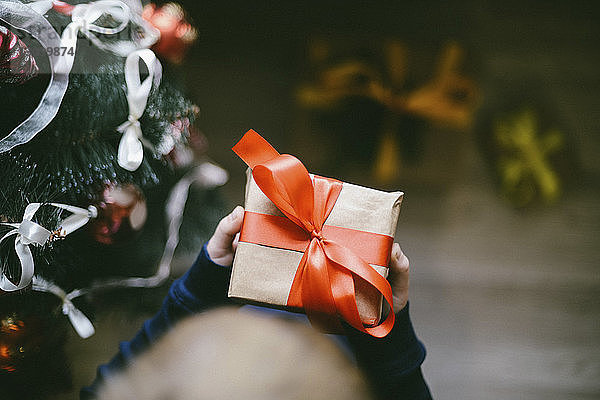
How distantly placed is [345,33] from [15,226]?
755mm

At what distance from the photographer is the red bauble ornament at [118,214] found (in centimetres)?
66

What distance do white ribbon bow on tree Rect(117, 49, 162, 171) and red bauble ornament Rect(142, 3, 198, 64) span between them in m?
0.11

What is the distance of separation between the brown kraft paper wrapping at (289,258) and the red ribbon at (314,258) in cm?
1

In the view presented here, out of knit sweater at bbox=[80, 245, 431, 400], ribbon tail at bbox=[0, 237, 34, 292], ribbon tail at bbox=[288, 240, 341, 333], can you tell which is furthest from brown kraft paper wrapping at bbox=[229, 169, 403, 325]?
ribbon tail at bbox=[0, 237, 34, 292]

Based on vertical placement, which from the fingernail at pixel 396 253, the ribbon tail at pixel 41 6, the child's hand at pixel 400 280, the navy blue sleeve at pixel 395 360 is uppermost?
the ribbon tail at pixel 41 6

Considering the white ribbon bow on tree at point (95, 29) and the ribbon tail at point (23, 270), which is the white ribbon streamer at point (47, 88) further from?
the ribbon tail at point (23, 270)

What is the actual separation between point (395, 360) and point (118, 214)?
47 centimetres

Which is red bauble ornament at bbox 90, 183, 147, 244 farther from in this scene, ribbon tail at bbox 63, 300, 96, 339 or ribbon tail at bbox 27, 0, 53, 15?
ribbon tail at bbox 27, 0, 53, 15

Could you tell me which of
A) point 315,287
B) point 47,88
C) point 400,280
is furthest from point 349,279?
point 47,88

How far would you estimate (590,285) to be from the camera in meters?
1.19

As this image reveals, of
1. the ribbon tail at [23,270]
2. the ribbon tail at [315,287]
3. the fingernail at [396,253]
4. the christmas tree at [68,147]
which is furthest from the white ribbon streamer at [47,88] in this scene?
the fingernail at [396,253]

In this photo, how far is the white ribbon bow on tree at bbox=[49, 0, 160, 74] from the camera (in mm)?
572

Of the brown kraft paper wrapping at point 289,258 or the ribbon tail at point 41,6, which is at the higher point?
the ribbon tail at point 41,6

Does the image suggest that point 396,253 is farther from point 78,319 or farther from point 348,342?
point 78,319
